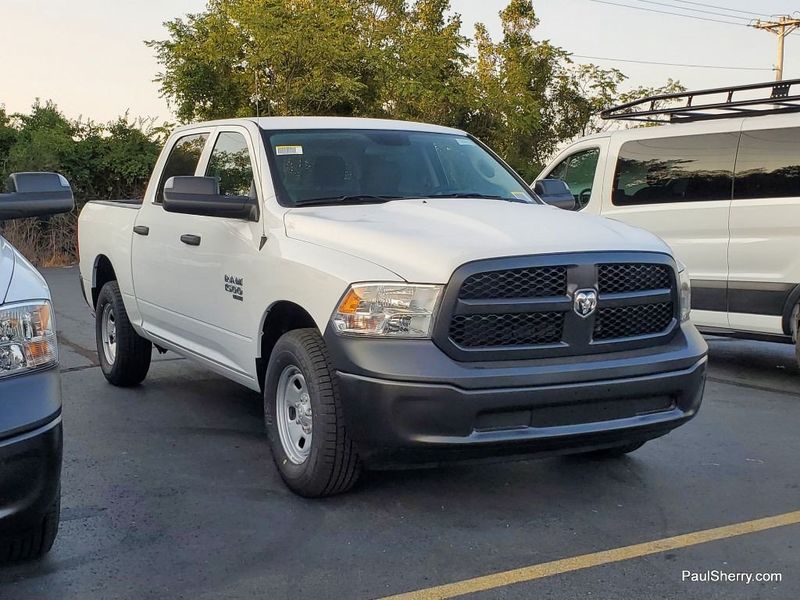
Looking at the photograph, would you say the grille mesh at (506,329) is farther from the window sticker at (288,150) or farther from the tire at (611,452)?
the window sticker at (288,150)

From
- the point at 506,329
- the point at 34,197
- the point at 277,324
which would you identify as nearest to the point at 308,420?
the point at 277,324

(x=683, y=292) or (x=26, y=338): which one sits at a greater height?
(x=26, y=338)

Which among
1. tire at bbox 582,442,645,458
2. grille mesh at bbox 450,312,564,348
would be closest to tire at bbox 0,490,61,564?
grille mesh at bbox 450,312,564,348

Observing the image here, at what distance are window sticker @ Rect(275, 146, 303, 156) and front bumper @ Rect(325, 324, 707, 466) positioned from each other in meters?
1.56

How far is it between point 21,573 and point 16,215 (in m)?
1.46

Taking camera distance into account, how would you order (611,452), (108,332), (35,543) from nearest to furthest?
(35,543) < (611,452) < (108,332)

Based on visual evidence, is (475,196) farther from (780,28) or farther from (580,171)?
(780,28)

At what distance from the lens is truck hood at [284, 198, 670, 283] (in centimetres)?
391

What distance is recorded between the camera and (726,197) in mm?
7664

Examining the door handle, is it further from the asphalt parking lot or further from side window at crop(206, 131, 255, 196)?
the asphalt parking lot

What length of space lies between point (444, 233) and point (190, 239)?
6.48 feet

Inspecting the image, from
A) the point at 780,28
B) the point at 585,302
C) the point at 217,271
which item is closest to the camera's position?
the point at 585,302

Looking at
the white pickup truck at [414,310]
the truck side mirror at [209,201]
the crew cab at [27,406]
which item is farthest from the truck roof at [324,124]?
the crew cab at [27,406]

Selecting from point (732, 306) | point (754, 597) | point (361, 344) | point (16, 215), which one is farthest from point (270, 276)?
point (732, 306)
